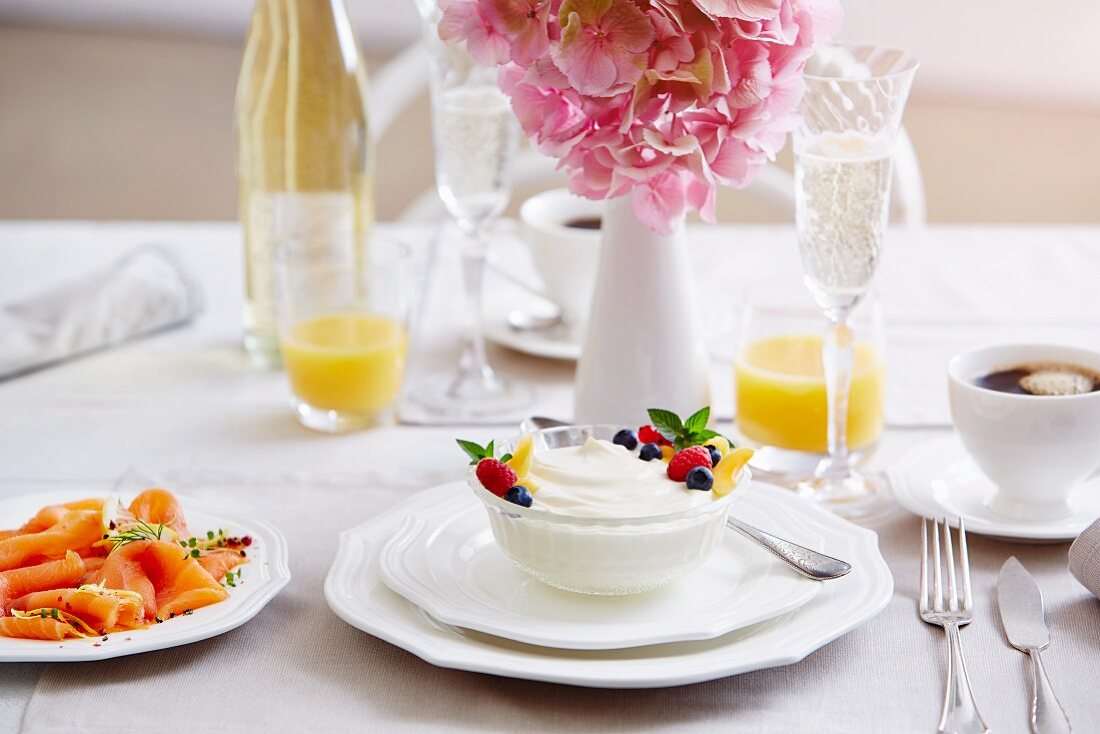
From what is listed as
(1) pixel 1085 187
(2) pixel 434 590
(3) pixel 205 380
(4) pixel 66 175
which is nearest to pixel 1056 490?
(2) pixel 434 590

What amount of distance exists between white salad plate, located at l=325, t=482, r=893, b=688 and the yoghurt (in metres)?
0.10

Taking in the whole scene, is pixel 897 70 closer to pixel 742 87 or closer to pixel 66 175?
pixel 742 87

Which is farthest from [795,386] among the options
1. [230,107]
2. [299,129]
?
[230,107]

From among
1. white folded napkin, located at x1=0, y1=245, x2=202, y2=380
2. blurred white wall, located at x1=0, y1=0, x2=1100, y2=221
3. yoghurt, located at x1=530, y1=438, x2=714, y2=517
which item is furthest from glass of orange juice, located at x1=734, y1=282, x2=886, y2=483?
blurred white wall, located at x1=0, y1=0, x2=1100, y2=221

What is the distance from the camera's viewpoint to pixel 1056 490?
1.06 meters

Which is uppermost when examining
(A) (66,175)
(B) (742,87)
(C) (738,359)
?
(B) (742,87)

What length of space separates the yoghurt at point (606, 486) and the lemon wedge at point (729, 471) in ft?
0.04

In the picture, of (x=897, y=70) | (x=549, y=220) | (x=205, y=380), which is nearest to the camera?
(x=897, y=70)

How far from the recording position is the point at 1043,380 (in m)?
1.08

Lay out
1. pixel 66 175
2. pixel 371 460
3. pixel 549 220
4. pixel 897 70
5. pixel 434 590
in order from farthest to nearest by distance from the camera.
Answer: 1. pixel 66 175
2. pixel 549 220
3. pixel 371 460
4. pixel 897 70
5. pixel 434 590

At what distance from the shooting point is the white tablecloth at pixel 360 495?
789 mm

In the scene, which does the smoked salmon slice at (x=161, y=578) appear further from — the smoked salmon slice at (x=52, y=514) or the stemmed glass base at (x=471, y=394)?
the stemmed glass base at (x=471, y=394)

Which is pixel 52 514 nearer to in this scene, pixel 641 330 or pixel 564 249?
pixel 641 330

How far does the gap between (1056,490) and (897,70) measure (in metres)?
0.39
